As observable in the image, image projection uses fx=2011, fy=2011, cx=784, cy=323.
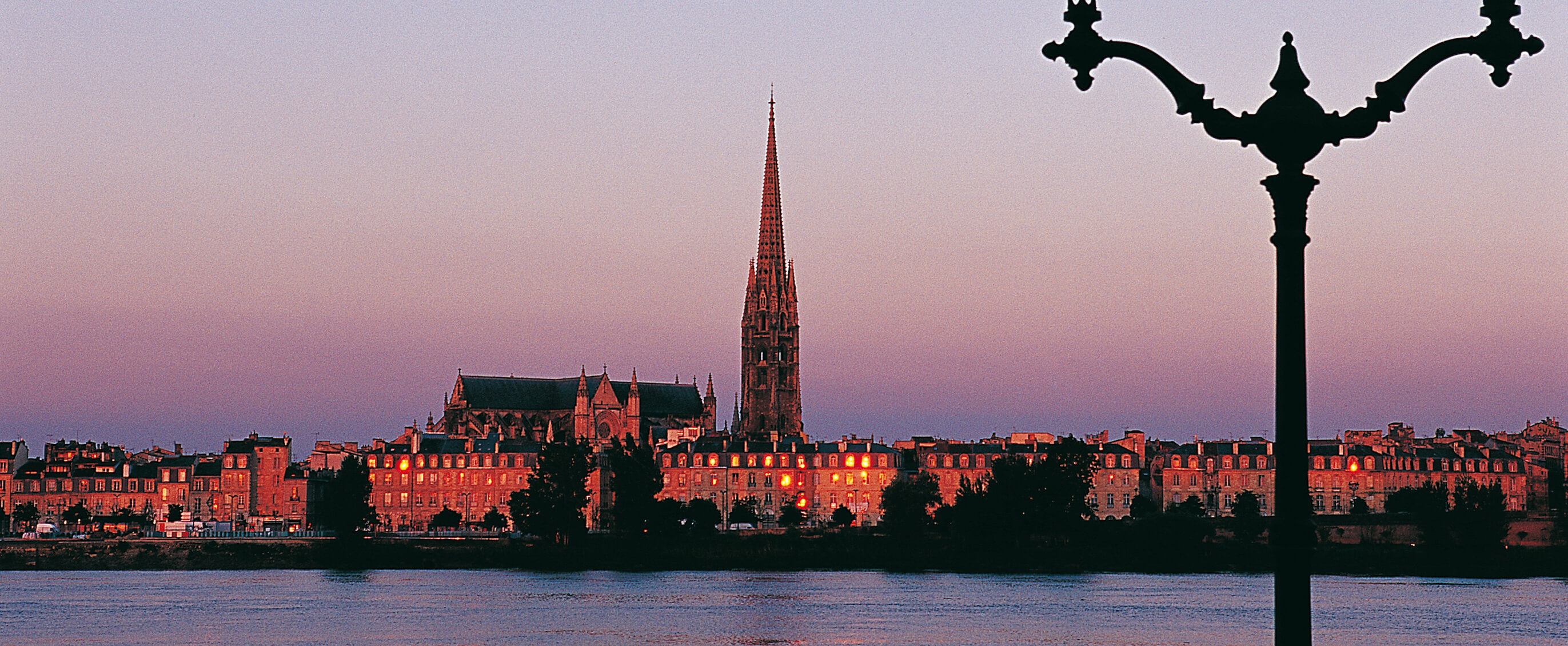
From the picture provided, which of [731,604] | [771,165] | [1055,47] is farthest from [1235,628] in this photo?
[771,165]

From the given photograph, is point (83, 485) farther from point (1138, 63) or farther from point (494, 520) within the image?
point (1138, 63)

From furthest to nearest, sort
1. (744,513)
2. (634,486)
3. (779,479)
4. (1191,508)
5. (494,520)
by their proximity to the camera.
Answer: (779,479) → (744,513) → (494,520) → (1191,508) → (634,486)

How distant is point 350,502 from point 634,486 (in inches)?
735

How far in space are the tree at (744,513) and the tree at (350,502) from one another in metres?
27.5

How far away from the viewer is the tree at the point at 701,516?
133500 millimetres

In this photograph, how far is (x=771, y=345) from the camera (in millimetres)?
188125

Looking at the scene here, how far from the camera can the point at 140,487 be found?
535 ft

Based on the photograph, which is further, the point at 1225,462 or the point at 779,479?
the point at 779,479

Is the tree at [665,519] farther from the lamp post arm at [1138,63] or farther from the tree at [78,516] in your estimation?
the lamp post arm at [1138,63]

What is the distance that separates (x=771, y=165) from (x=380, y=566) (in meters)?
76.0

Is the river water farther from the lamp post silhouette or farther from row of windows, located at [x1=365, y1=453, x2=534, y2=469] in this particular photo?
the lamp post silhouette

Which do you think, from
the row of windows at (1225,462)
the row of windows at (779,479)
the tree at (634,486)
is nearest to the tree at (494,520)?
the row of windows at (779,479)

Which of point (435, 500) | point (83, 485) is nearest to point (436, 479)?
point (435, 500)

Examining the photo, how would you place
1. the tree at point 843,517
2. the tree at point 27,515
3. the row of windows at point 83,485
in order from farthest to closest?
→ the row of windows at point 83,485 → the tree at point 27,515 → the tree at point 843,517
